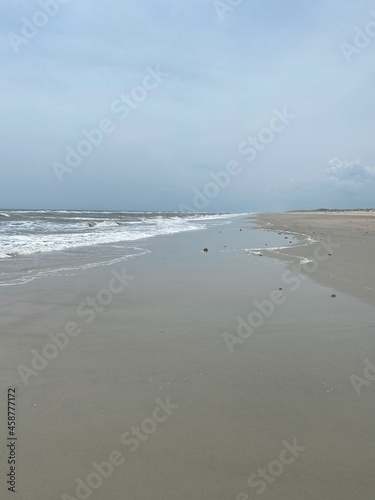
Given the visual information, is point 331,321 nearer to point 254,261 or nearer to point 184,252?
point 254,261

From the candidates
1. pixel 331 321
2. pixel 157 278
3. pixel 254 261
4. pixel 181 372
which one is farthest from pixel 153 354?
pixel 254 261

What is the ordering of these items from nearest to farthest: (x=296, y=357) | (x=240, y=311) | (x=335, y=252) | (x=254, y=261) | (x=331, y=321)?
(x=296, y=357) < (x=331, y=321) < (x=240, y=311) < (x=254, y=261) < (x=335, y=252)

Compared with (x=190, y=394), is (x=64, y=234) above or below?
below

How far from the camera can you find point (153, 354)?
4109 mm

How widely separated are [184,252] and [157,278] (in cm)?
507

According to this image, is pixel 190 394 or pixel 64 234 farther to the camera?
pixel 64 234

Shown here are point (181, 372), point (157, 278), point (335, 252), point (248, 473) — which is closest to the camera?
point (248, 473)

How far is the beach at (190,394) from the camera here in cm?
232

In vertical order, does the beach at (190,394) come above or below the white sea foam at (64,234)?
above

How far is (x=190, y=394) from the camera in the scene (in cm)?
325

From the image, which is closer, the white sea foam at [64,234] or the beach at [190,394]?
the beach at [190,394]

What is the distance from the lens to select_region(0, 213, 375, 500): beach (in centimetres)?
232

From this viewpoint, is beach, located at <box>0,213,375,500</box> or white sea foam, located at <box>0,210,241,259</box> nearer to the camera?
beach, located at <box>0,213,375,500</box>

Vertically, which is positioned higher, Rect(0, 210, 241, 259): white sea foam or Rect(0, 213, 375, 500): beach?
Rect(0, 213, 375, 500): beach
